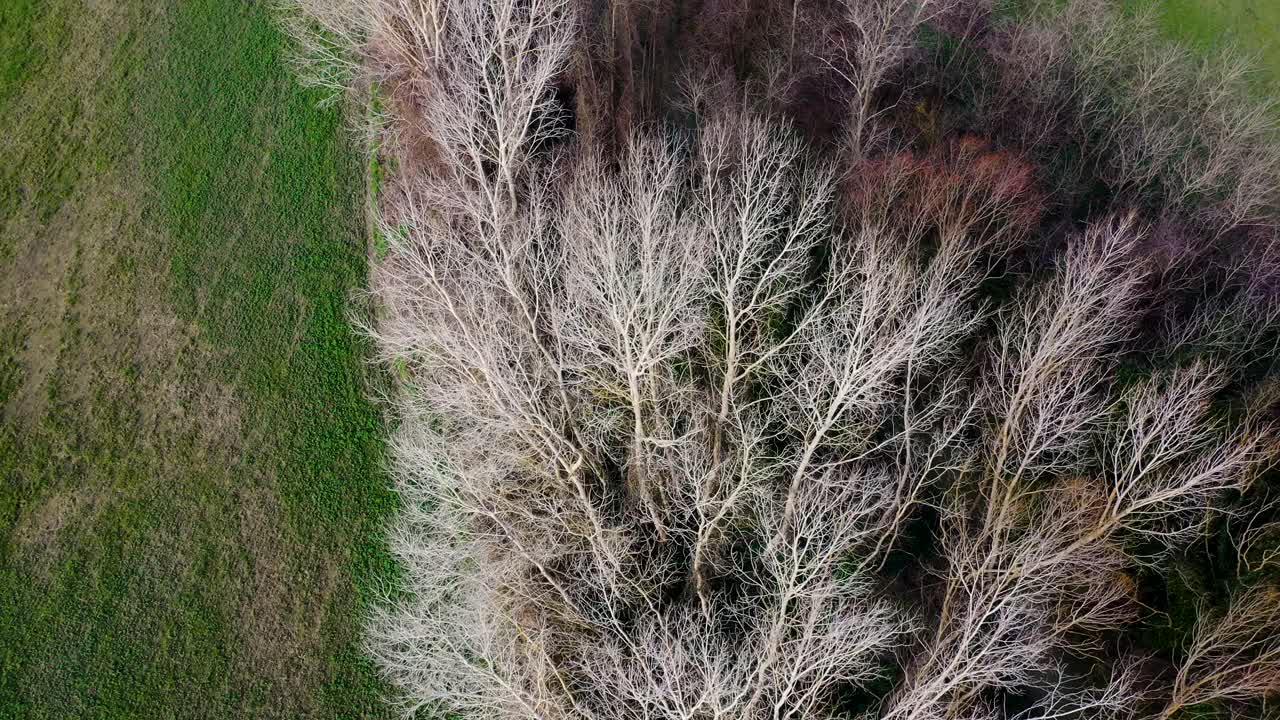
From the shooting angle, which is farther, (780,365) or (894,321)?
(780,365)

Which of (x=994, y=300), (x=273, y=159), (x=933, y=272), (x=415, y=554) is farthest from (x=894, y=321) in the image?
(x=273, y=159)

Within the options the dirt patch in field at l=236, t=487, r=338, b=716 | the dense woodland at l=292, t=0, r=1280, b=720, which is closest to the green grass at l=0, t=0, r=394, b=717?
the dirt patch in field at l=236, t=487, r=338, b=716

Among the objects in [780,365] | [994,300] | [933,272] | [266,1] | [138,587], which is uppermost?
[266,1]

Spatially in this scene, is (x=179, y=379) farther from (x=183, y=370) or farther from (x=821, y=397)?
(x=821, y=397)

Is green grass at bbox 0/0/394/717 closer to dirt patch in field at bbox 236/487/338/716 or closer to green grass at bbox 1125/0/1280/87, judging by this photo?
dirt patch in field at bbox 236/487/338/716

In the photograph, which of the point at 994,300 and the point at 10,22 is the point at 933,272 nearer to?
the point at 994,300
